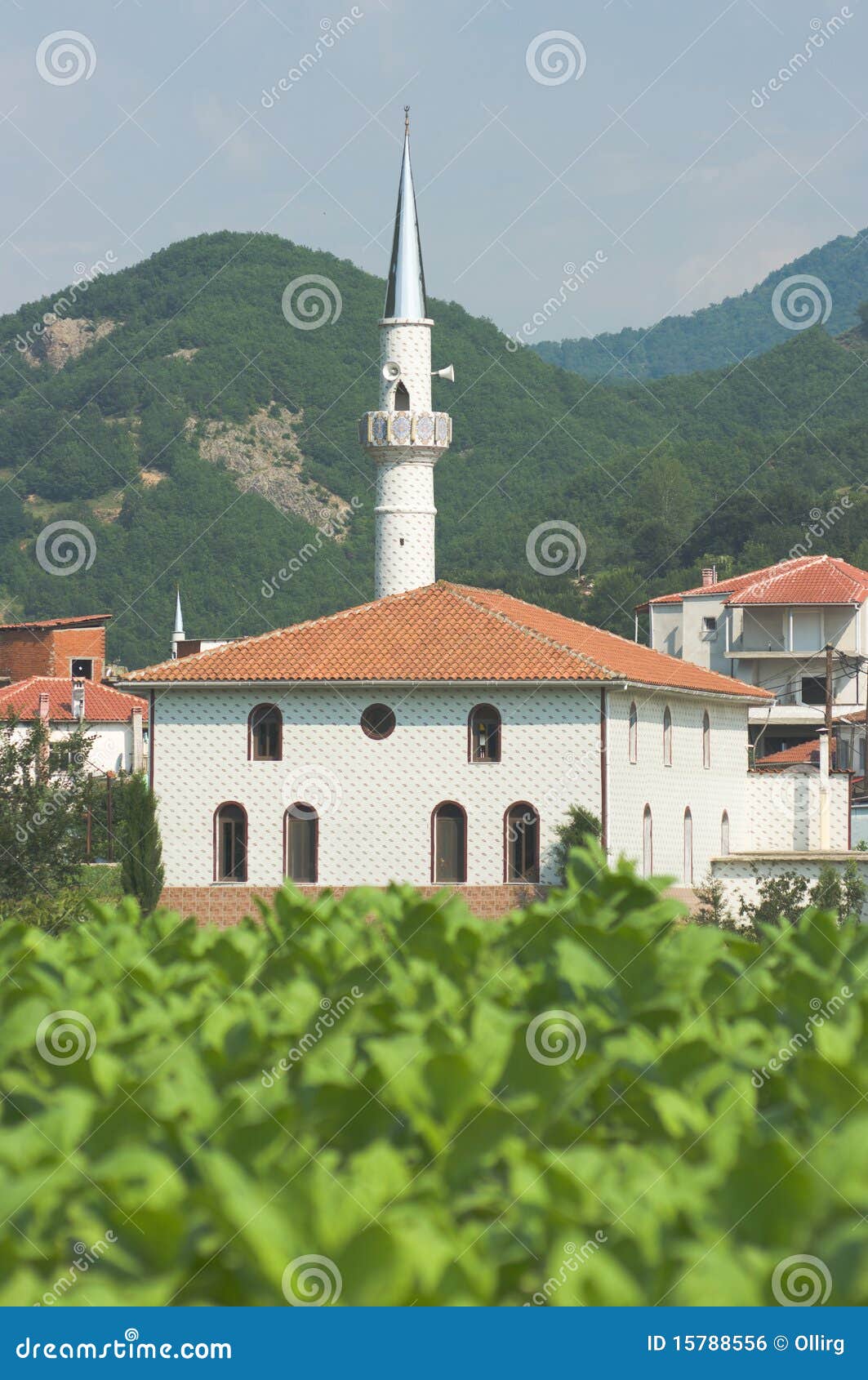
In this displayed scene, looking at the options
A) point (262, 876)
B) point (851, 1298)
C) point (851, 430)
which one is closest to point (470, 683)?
point (262, 876)

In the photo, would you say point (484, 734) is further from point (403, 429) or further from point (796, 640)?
point (796, 640)

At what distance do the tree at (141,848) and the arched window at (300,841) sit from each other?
7.98 ft

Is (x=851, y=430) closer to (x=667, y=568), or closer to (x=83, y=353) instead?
(x=667, y=568)

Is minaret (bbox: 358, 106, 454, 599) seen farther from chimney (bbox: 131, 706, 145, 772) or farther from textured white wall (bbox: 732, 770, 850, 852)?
chimney (bbox: 131, 706, 145, 772)

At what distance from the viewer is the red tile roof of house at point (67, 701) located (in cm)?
6494

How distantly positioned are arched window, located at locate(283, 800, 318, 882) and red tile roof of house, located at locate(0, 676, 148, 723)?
98.1ft

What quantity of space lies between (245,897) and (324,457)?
8994 cm

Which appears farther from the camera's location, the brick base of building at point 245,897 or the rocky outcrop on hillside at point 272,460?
the rocky outcrop on hillside at point 272,460

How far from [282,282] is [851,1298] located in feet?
393

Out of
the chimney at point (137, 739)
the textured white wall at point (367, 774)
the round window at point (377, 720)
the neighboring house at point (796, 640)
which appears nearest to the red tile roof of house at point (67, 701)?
the chimney at point (137, 739)

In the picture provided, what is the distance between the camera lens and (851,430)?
103m

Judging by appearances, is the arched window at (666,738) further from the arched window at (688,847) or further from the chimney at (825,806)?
the chimney at (825,806)

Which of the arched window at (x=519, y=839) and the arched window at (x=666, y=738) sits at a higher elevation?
the arched window at (x=666, y=738)

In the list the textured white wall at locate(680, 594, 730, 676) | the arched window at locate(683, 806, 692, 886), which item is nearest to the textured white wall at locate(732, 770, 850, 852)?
the arched window at locate(683, 806, 692, 886)
